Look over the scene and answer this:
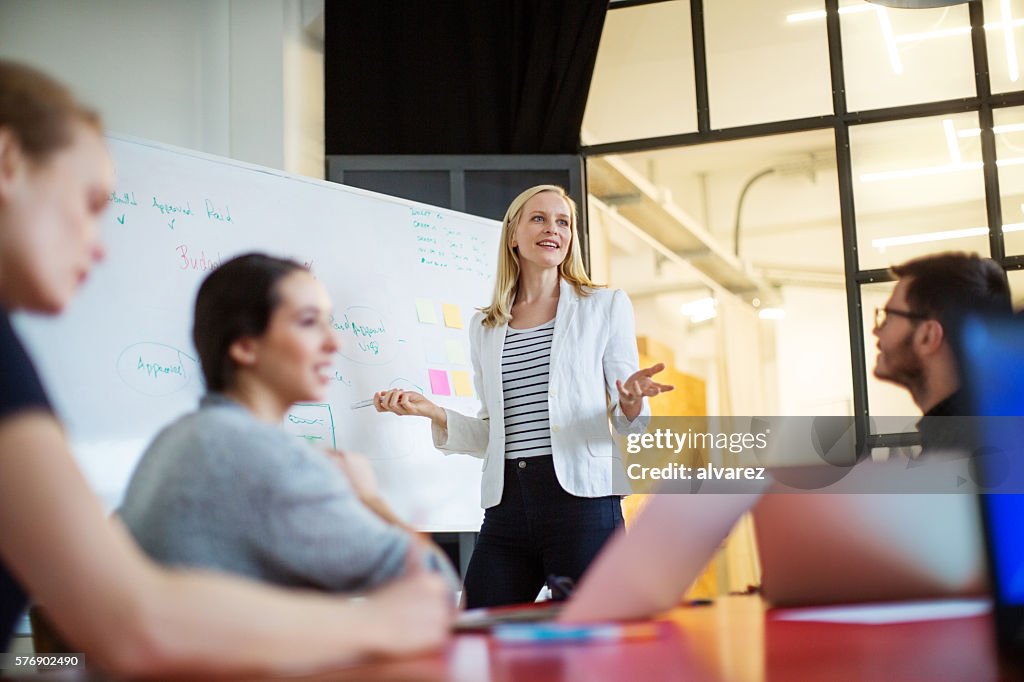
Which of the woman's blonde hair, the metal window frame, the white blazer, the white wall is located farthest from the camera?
the metal window frame

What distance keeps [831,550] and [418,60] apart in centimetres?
354


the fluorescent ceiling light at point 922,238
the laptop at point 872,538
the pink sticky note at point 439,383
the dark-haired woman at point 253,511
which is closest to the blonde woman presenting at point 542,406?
the pink sticky note at point 439,383

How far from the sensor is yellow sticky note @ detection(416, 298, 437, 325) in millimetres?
3312

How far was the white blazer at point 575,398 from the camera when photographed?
235 centimetres

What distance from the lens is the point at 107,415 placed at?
8.29 ft

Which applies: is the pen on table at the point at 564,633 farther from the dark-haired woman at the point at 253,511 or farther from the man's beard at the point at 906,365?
the man's beard at the point at 906,365

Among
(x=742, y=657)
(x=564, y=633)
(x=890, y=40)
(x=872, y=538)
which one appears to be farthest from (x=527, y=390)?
(x=890, y=40)

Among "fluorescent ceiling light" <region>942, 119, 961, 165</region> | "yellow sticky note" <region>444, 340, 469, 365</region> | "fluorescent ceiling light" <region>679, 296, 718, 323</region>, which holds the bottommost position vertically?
"yellow sticky note" <region>444, 340, 469, 365</region>

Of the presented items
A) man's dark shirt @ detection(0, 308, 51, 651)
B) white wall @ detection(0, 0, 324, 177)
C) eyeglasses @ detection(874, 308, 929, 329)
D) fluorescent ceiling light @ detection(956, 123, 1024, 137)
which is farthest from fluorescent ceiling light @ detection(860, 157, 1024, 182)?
man's dark shirt @ detection(0, 308, 51, 651)

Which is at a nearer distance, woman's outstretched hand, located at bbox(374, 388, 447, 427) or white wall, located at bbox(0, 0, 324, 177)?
woman's outstretched hand, located at bbox(374, 388, 447, 427)

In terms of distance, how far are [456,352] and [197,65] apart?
5.26 ft

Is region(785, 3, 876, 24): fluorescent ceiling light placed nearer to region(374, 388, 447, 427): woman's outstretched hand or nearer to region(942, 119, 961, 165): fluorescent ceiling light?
region(942, 119, 961, 165): fluorescent ceiling light

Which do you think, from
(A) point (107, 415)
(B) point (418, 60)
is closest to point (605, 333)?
(A) point (107, 415)

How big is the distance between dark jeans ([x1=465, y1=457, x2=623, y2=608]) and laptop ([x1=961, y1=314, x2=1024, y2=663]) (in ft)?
5.28
